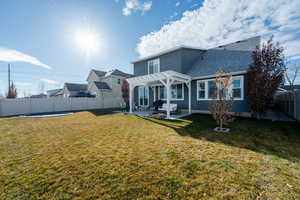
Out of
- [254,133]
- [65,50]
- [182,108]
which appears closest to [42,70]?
[65,50]

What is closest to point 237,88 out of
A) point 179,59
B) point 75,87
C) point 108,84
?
point 179,59

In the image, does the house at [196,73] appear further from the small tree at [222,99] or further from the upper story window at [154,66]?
the small tree at [222,99]

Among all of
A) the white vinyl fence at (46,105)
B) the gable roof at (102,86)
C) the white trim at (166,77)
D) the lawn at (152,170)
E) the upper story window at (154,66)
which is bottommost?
the lawn at (152,170)

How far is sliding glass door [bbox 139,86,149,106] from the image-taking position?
46.5 ft

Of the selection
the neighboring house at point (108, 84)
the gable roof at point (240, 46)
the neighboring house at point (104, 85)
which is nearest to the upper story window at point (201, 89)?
the gable roof at point (240, 46)

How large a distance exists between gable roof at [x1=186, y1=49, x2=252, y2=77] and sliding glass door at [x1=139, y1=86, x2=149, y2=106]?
531 centimetres

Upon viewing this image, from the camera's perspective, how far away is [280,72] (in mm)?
6590

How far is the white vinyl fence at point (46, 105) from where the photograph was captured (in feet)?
43.3

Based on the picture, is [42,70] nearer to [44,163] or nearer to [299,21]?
[44,163]

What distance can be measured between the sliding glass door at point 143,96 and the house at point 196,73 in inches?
14.5

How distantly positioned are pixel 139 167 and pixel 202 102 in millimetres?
8546

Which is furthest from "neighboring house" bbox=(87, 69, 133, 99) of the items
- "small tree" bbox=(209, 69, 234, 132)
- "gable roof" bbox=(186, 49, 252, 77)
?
"small tree" bbox=(209, 69, 234, 132)

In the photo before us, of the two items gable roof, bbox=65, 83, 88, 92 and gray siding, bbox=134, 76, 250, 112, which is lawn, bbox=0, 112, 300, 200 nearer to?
gray siding, bbox=134, 76, 250, 112

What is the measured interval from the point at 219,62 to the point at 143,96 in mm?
8455
